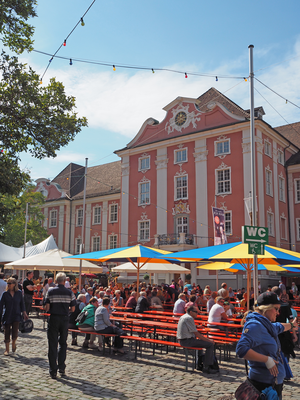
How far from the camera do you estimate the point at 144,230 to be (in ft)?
123

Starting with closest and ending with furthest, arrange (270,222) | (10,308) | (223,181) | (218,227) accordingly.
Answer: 1. (10,308)
2. (218,227)
3. (270,222)
4. (223,181)

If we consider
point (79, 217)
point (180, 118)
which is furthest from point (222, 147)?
point (79, 217)

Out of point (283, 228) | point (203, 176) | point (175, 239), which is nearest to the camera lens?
point (203, 176)

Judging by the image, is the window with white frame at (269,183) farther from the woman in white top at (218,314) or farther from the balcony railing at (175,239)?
the woman in white top at (218,314)

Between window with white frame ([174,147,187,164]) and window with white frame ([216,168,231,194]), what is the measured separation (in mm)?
3559

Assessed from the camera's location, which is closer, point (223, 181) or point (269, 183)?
point (223, 181)

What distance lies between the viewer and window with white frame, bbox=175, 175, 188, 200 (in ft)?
115

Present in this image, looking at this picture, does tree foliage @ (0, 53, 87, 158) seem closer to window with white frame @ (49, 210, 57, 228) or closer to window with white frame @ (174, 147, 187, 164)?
window with white frame @ (174, 147, 187, 164)

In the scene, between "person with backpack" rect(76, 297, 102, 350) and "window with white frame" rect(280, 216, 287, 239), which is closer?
"person with backpack" rect(76, 297, 102, 350)

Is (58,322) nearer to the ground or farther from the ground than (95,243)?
nearer to the ground

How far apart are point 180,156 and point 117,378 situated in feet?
96.3

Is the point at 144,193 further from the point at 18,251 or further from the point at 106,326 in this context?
the point at 106,326

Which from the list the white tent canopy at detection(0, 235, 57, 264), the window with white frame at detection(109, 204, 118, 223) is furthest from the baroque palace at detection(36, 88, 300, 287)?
the window with white frame at detection(109, 204, 118, 223)

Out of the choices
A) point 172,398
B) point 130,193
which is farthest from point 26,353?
point 130,193
